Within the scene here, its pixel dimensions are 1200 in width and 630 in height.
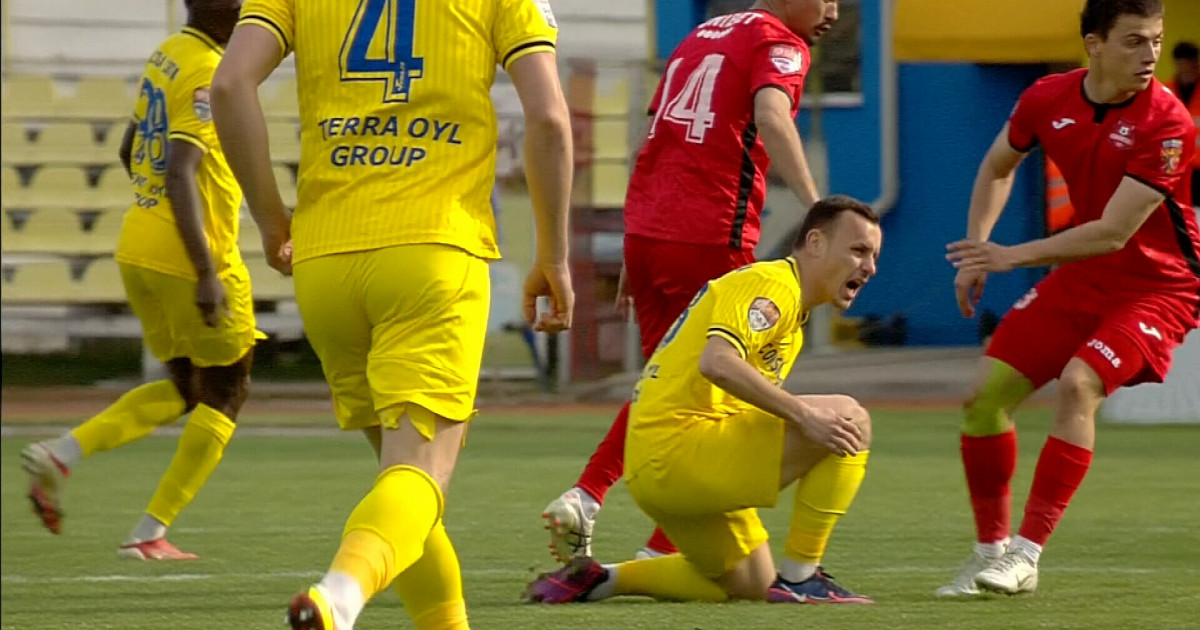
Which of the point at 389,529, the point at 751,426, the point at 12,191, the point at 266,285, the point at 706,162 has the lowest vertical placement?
the point at 266,285

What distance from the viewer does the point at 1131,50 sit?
581cm

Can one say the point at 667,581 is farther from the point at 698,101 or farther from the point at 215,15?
the point at 215,15

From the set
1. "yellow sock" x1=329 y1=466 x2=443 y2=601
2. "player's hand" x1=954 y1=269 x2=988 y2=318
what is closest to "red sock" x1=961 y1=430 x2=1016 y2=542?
"player's hand" x1=954 y1=269 x2=988 y2=318

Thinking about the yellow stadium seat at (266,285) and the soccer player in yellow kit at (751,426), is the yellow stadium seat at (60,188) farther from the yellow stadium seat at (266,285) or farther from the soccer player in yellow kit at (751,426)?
the soccer player in yellow kit at (751,426)

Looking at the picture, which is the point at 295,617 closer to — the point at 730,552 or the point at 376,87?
the point at 376,87

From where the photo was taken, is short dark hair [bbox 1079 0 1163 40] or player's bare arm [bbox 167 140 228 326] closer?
short dark hair [bbox 1079 0 1163 40]

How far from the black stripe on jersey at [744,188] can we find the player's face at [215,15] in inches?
76.8

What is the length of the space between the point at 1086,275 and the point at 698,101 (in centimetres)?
130

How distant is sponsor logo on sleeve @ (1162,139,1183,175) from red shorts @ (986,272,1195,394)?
394 millimetres

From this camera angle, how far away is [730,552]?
5.57 metres

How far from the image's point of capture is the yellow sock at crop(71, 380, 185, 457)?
23.6 ft

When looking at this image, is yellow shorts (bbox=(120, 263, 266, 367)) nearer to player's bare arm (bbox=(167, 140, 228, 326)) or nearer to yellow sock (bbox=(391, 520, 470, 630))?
player's bare arm (bbox=(167, 140, 228, 326))

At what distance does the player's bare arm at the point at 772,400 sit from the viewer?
16.6 ft

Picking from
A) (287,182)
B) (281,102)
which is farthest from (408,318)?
(281,102)
